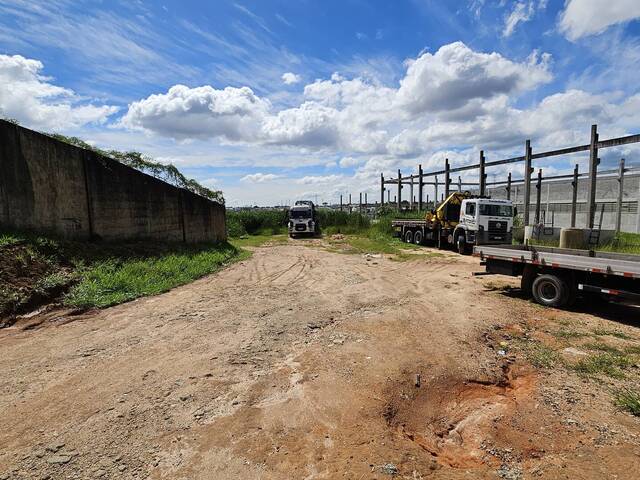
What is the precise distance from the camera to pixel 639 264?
20.9 ft

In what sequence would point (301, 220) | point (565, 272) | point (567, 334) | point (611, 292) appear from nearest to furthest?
point (567, 334) < point (611, 292) < point (565, 272) < point (301, 220)

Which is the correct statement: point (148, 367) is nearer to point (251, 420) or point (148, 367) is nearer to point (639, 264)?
point (251, 420)

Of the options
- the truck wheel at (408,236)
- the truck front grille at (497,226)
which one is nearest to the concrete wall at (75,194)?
the truck wheel at (408,236)

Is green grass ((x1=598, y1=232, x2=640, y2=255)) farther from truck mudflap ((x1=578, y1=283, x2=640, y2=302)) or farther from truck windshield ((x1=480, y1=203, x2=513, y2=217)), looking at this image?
truck windshield ((x1=480, y1=203, x2=513, y2=217))

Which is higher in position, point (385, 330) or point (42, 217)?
point (42, 217)

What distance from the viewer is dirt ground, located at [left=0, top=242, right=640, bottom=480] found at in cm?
288

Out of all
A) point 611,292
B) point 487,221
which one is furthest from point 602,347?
point 487,221

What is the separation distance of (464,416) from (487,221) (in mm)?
13926

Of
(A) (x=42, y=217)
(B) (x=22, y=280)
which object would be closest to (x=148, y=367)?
(B) (x=22, y=280)

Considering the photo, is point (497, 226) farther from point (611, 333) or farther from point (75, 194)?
point (75, 194)

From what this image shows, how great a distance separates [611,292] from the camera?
6711mm

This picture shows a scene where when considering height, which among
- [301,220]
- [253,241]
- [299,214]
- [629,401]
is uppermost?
[299,214]

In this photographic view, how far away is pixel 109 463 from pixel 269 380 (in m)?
1.73

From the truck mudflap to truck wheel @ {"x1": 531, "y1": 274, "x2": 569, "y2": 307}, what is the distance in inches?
13.1
